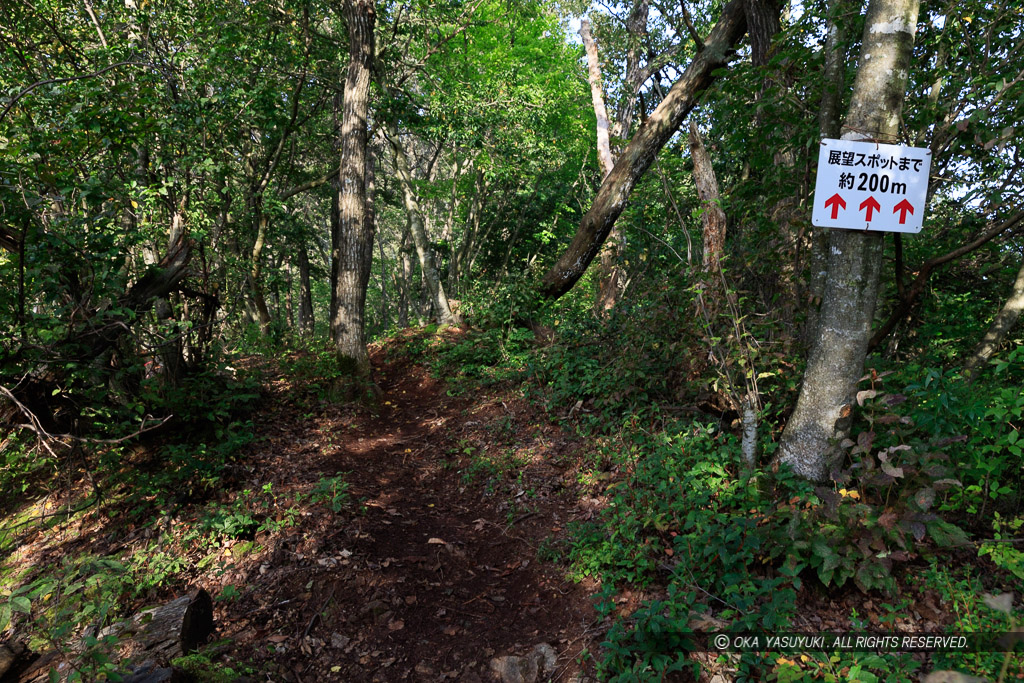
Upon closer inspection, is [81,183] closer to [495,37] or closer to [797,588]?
[797,588]

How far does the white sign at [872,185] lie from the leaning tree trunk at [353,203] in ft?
22.4

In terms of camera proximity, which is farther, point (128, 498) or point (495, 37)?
point (495, 37)

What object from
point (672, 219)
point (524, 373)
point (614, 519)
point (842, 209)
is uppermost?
point (672, 219)

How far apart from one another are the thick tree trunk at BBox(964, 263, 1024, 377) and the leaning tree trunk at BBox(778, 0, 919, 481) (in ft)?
5.63

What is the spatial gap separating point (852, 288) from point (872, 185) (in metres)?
0.62

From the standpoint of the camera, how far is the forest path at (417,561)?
3.44 m

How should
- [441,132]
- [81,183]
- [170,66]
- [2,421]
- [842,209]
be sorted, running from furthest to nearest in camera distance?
[441,132]
[170,66]
[81,183]
[2,421]
[842,209]

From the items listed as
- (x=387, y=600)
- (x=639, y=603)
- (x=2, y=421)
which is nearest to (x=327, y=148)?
(x=2, y=421)

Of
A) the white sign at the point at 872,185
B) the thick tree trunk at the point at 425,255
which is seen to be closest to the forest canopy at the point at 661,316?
the white sign at the point at 872,185

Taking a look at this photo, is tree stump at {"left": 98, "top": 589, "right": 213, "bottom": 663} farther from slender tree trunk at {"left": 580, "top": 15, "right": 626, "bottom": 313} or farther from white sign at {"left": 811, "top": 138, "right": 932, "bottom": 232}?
slender tree trunk at {"left": 580, "top": 15, "right": 626, "bottom": 313}

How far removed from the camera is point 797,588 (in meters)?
2.97

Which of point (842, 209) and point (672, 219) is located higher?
point (672, 219)

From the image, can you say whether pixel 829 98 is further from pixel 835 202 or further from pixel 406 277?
pixel 406 277

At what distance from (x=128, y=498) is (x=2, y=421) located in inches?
45.9
